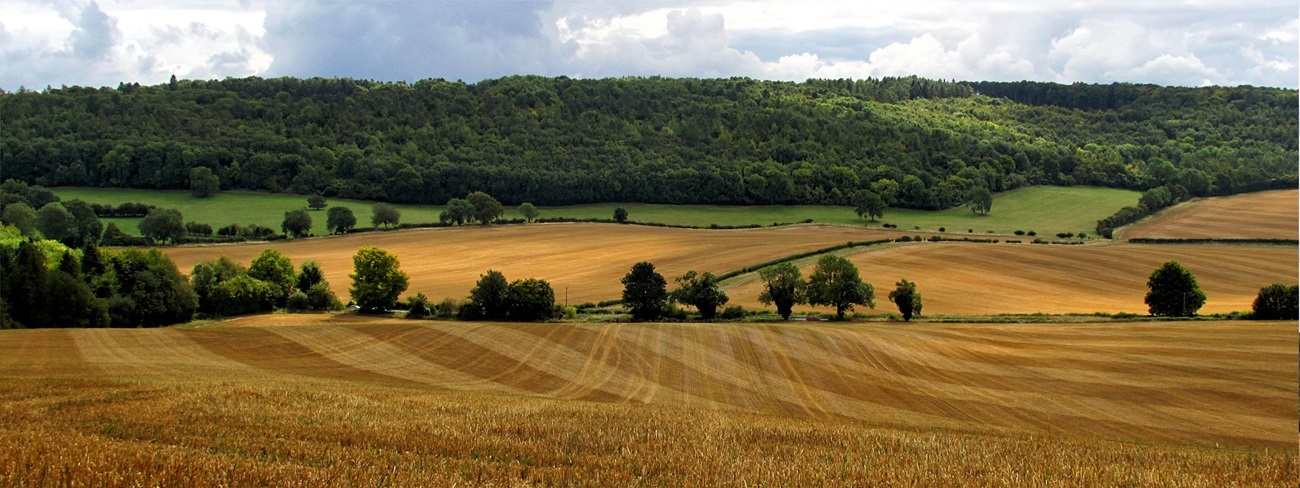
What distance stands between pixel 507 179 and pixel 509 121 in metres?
27.3

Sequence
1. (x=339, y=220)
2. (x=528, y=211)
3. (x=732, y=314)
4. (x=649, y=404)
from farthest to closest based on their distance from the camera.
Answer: (x=528, y=211), (x=339, y=220), (x=732, y=314), (x=649, y=404)

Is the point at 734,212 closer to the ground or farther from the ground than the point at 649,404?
farther from the ground

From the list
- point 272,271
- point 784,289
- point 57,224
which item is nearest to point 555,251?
point 272,271

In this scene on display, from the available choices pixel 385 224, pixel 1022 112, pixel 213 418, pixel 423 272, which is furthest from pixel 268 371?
pixel 1022 112

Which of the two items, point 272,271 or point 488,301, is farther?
point 272,271

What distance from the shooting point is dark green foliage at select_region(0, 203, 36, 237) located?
308ft

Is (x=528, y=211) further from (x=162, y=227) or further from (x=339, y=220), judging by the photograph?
(x=162, y=227)

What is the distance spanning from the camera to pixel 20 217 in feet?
310

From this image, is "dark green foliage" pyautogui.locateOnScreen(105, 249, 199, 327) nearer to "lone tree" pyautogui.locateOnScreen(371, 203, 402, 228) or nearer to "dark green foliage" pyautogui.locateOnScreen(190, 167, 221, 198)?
"lone tree" pyautogui.locateOnScreen(371, 203, 402, 228)

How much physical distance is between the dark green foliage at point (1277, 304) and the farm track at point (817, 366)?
15.3 ft

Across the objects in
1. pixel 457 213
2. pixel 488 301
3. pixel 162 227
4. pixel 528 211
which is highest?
pixel 528 211

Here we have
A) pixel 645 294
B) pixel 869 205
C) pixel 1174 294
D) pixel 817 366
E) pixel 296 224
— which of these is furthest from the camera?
pixel 869 205

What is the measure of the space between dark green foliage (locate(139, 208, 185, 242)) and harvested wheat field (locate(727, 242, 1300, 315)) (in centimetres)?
5971

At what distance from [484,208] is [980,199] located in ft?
196
